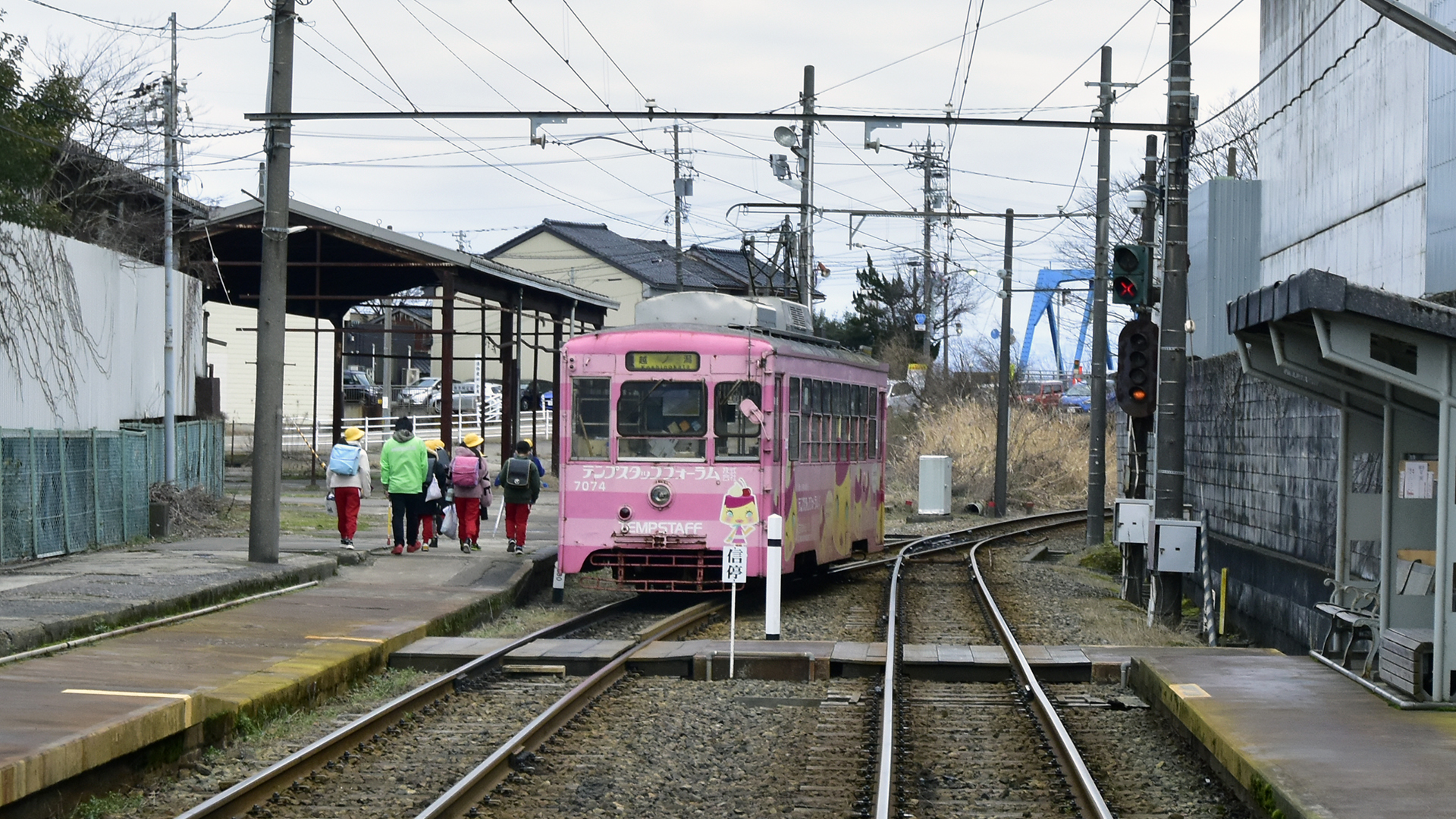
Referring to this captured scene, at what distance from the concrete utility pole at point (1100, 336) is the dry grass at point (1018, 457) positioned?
12.7 metres

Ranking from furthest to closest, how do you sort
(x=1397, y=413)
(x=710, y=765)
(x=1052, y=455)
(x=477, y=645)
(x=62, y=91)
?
(x=1052, y=455) < (x=62, y=91) < (x=477, y=645) < (x=1397, y=413) < (x=710, y=765)

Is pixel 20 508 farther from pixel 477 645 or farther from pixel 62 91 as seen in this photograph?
pixel 62 91

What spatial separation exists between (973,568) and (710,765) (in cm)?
1328

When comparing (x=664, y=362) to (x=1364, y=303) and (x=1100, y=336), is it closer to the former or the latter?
(x=1364, y=303)

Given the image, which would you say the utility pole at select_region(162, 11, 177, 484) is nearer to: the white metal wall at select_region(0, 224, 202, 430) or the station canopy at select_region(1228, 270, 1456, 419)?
the white metal wall at select_region(0, 224, 202, 430)

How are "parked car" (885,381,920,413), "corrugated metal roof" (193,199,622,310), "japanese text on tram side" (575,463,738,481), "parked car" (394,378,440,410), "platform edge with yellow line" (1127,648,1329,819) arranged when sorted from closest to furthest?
1. "platform edge with yellow line" (1127,648,1329,819)
2. "japanese text on tram side" (575,463,738,481)
3. "corrugated metal roof" (193,199,622,310)
4. "parked car" (885,381,920,413)
5. "parked car" (394,378,440,410)

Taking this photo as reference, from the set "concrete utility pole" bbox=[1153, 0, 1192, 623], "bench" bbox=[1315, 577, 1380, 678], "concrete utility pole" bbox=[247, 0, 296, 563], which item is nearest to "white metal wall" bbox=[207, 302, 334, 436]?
"concrete utility pole" bbox=[247, 0, 296, 563]

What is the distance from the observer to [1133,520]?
17469 mm

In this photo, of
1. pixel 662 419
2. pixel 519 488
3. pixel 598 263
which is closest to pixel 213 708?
pixel 662 419

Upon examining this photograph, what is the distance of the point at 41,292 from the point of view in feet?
62.3

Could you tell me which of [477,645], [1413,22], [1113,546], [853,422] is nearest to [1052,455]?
[1113,546]

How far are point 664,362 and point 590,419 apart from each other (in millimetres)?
971

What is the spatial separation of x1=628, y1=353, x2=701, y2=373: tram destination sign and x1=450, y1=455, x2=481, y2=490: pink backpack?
423 centimetres

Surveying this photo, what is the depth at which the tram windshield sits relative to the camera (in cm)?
1591
